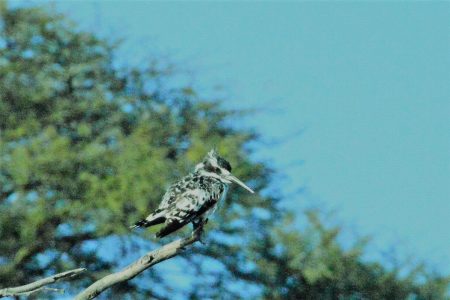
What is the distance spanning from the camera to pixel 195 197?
5.84m

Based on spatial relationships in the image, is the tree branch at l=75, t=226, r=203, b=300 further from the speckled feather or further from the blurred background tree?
the blurred background tree

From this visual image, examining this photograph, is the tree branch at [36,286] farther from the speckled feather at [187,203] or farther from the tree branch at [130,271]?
the speckled feather at [187,203]

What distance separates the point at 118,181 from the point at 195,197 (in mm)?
13064

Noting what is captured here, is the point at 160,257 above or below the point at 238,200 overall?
below

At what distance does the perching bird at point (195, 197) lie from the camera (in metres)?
5.54

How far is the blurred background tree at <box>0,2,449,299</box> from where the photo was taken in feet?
61.5

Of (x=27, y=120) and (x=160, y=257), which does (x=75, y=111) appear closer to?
(x=27, y=120)

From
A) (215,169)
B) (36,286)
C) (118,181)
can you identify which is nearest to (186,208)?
(215,169)

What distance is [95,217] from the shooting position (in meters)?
18.9

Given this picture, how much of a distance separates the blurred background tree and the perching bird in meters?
11.5

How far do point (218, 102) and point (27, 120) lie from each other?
417 cm

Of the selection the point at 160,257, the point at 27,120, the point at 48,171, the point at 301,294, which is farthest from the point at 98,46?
the point at 160,257

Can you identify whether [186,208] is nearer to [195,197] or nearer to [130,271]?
[195,197]

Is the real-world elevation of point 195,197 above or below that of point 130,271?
above
